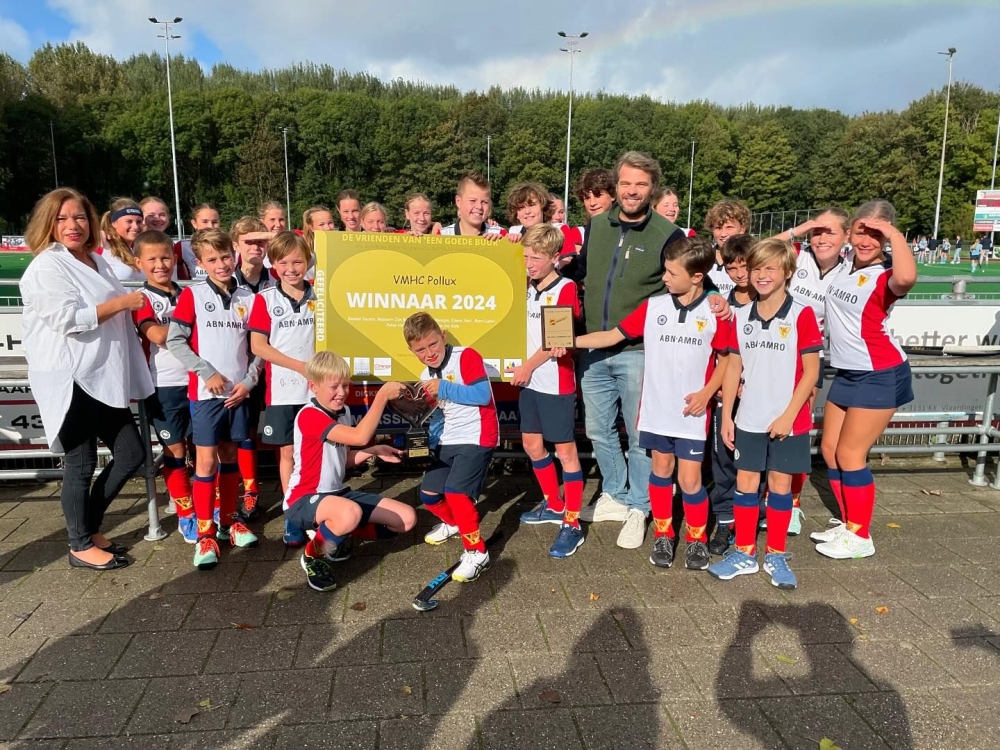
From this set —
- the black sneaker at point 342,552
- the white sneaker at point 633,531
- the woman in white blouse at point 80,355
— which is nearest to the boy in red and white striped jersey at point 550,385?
the white sneaker at point 633,531

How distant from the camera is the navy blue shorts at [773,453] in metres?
3.76

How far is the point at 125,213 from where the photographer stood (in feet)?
15.1

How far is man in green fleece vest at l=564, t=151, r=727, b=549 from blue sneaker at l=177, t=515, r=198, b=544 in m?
2.49

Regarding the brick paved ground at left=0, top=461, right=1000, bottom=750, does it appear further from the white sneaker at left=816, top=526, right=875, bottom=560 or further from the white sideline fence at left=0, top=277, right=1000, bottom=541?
the white sideline fence at left=0, top=277, right=1000, bottom=541

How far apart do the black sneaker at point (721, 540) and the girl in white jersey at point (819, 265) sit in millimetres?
433

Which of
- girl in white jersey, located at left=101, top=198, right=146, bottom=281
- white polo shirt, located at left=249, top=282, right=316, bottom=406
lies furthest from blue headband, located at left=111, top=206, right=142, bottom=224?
white polo shirt, located at left=249, top=282, right=316, bottom=406

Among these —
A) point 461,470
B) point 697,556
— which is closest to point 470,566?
point 461,470

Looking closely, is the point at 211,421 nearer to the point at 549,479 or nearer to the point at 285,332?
the point at 285,332

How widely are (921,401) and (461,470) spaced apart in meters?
4.55

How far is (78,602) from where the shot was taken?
3.49m

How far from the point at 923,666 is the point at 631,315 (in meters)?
2.25

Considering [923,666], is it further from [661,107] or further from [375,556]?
[661,107]

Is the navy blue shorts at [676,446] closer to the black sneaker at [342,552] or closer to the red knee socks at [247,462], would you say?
the black sneaker at [342,552]

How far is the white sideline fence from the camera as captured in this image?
15.2 feet
